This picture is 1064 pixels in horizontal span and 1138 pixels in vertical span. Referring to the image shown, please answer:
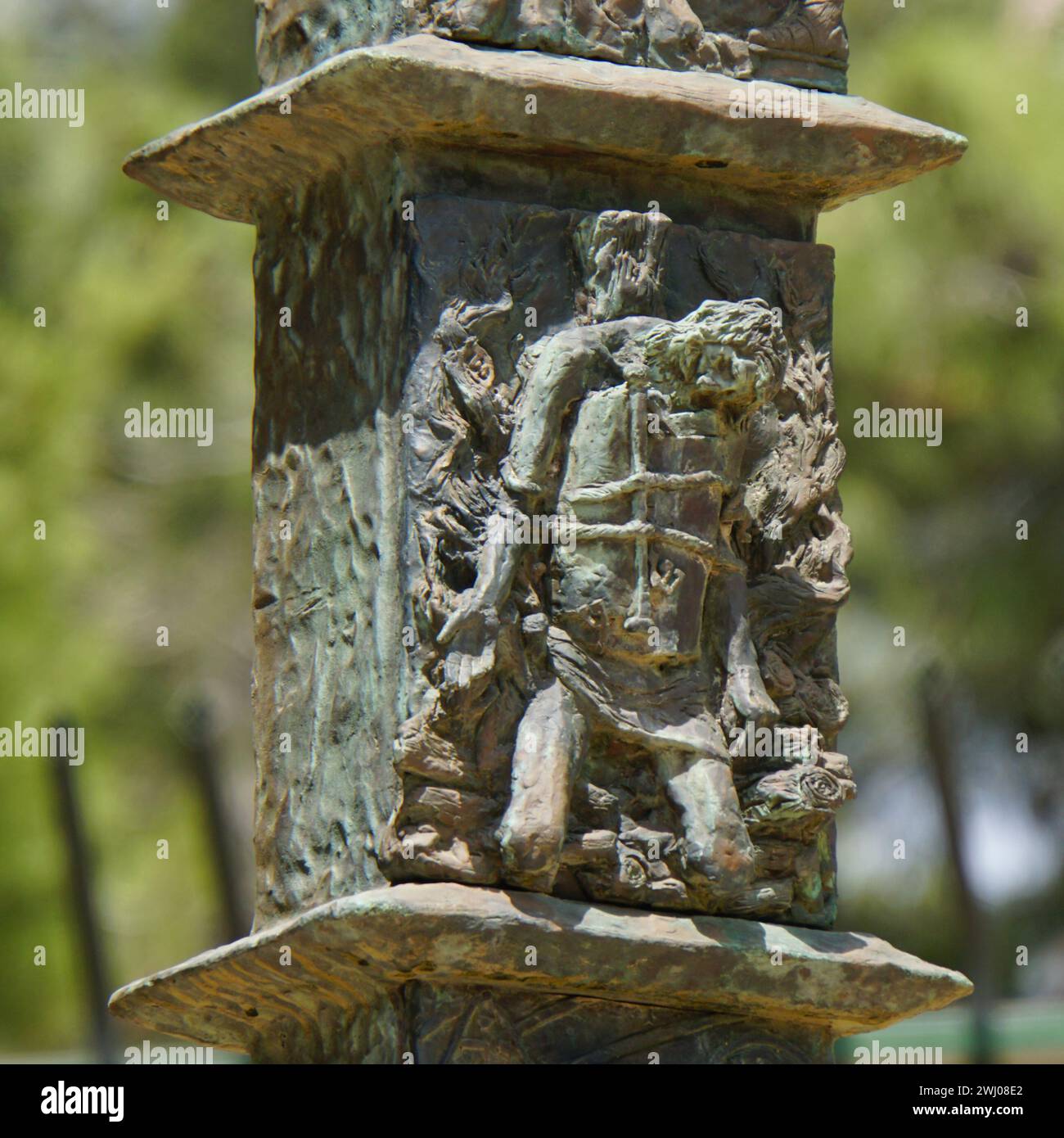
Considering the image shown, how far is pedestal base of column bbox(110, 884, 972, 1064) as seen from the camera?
5375mm

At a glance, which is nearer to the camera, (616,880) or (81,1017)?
(616,880)

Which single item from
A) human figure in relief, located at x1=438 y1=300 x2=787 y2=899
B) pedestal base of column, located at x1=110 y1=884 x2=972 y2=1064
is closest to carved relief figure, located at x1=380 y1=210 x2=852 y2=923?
human figure in relief, located at x1=438 y1=300 x2=787 y2=899

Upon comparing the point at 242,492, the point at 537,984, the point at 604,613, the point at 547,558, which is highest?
the point at 242,492

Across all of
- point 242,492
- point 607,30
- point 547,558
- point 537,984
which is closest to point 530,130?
point 607,30

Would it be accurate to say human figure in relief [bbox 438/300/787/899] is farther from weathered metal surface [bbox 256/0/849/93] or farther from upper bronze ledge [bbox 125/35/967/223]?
weathered metal surface [bbox 256/0/849/93]

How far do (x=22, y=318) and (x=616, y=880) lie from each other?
987 centimetres

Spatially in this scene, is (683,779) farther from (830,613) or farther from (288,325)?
(288,325)

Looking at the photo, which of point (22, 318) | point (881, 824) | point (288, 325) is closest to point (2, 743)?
point (22, 318)

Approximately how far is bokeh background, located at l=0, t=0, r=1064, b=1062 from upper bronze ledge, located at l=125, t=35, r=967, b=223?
173 inches

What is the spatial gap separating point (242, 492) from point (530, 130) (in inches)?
376

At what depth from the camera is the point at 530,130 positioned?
5.73 metres

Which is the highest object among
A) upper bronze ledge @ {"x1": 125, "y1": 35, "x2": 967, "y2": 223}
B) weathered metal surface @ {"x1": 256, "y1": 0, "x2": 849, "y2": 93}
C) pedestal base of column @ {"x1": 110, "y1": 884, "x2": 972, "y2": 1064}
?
weathered metal surface @ {"x1": 256, "y1": 0, "x2": 849, "y2": 93}

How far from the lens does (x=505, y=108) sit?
5.68 metres

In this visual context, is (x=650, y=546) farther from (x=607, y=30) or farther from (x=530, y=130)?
(x=607, y=30)
